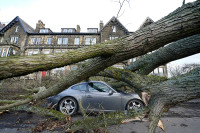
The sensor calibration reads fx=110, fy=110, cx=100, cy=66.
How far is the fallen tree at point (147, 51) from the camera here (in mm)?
956

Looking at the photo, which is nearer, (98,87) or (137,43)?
(137,43)

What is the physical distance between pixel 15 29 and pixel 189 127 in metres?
30.9

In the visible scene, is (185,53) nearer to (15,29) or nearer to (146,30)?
(146,30)

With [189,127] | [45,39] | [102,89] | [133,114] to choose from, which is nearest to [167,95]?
[133,114]

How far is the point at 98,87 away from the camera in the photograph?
16.9 ft

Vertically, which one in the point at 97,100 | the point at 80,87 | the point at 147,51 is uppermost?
the point at 147,51

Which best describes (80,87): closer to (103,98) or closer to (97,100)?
(97,100)

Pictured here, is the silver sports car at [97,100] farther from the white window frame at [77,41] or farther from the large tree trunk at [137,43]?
the white window frame at [77,41]

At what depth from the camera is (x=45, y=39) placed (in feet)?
77.1

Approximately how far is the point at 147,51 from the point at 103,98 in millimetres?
3725

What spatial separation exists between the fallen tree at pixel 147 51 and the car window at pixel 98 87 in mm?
3098

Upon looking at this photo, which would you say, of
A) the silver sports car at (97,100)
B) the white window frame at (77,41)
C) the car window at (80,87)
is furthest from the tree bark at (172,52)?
the white window frame at (77,41)

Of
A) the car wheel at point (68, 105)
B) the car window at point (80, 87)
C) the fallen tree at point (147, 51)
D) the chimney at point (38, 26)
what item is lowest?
the car wheel at point (68, 105)

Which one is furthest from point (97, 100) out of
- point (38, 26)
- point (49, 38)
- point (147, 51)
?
point (38, 26)
